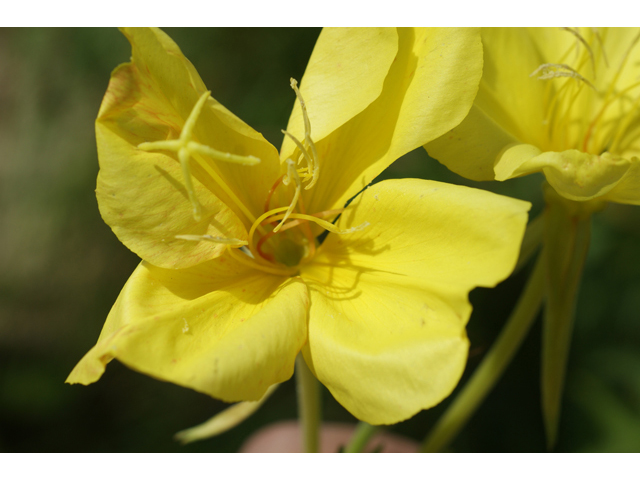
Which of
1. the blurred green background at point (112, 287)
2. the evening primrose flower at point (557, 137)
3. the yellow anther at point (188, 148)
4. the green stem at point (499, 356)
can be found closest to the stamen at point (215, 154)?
the yellow anther at point (188, 148)

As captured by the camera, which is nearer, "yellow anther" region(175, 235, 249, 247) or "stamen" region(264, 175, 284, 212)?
"yellow anther" region(175, 235, 249, 247)

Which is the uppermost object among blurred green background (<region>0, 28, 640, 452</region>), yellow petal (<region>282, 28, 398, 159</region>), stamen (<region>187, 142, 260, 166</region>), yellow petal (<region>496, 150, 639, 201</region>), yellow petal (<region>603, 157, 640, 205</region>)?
yellow petal (<region>282, 28, 398, 159</region>)

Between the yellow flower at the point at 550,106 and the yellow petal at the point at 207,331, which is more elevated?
the yellow flower at the point at 550,106

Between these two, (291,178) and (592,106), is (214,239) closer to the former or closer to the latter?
(291,178)

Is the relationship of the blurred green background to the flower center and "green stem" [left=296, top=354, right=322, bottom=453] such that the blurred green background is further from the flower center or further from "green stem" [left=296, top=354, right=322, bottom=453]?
"green stem" [left=296, top=354, right=322, bottom=453]

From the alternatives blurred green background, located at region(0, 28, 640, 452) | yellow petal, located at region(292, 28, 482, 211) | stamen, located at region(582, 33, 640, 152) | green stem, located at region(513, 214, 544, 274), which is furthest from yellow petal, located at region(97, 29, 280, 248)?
blurred green background, located at region(0, 28, 640, 452)

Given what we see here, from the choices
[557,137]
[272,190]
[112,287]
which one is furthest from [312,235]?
[112,287]

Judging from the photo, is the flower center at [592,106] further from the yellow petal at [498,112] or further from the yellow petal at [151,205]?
the yellow petal at [151,205]
